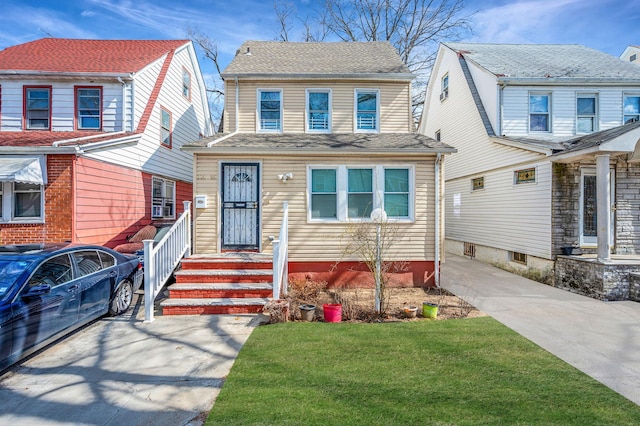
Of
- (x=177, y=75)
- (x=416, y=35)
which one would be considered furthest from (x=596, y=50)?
(x=177, y=75)

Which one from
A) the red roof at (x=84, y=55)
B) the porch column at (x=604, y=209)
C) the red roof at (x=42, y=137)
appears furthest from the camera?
the red roof at (x=84, y=55)

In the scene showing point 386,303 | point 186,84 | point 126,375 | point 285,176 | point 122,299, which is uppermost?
point 186,84

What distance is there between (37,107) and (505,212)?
15.5 m

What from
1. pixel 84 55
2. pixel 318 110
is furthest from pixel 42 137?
pixel 318 110

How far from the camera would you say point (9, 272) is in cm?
429

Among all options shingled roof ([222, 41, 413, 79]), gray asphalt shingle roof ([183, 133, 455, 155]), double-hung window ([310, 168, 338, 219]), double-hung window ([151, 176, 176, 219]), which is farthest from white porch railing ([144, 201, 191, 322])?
shingled roof ([222, 41, 413, 79])

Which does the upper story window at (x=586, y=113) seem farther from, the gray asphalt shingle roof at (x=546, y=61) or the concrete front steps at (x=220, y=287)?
the concrete front steps at (x=220, y=287)

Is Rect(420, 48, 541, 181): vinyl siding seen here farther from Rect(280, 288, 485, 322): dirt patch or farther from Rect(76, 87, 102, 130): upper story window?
Rect(76, 87, 102, 130): upper story window

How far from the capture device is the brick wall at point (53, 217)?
25.9ft

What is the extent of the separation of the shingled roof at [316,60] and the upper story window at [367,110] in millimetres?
576

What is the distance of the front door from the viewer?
848cm

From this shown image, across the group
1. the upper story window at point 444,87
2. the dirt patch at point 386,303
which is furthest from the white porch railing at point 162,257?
the upper story window at point 444,87

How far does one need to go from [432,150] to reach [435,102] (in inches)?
377

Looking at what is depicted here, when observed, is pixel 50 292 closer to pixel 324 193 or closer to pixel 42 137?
pixel 324 193
